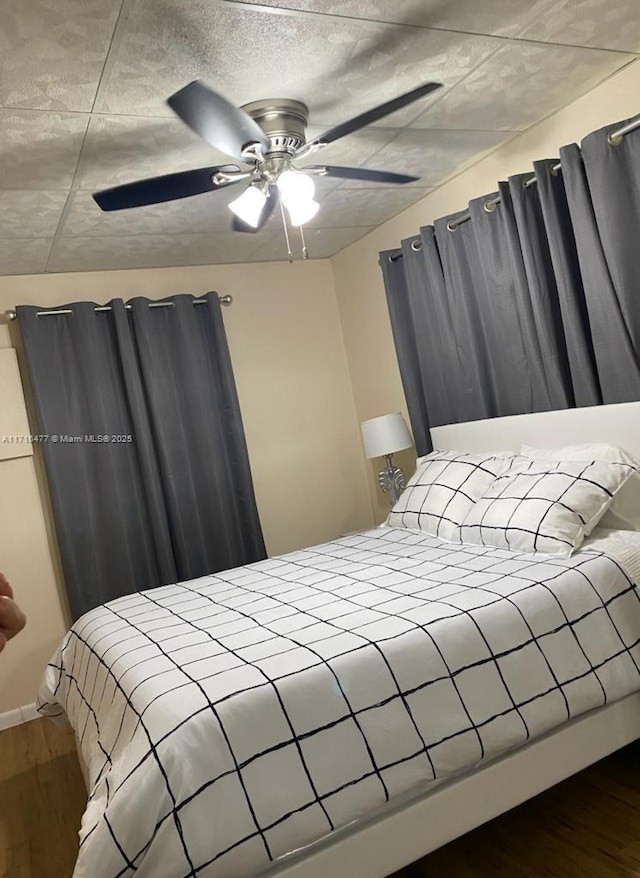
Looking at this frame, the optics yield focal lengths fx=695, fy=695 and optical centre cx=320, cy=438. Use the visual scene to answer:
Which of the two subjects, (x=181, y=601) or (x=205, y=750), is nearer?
(x=205, y=750)

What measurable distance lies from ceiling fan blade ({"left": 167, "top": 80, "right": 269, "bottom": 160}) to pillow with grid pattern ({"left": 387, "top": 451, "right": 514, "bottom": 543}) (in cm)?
163

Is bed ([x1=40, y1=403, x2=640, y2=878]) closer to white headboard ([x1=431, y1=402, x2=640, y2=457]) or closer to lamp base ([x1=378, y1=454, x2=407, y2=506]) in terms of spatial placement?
white headboard ([x1=431, y1=402, x2=640, y2=457])

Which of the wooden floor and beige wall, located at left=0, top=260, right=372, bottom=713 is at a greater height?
beige wall, located at left=0, top=260, right=372, bottom=713

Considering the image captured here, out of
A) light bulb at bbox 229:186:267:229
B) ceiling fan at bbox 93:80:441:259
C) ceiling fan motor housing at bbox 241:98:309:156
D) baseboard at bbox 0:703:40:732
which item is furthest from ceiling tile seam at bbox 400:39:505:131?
baseboard at bbox 0:703:40:732

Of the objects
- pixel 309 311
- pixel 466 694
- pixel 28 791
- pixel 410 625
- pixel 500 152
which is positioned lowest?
pixel 28 791

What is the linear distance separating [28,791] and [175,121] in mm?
2636

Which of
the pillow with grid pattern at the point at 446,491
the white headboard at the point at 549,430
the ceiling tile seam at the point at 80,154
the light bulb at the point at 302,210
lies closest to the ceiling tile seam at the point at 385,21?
the ceiling tile seam at the point at 80,154

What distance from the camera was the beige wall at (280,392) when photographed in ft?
12.5

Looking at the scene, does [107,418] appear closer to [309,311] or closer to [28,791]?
[309,311]

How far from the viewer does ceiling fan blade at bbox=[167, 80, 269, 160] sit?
1726 millimetres

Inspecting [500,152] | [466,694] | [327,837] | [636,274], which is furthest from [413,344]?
[327,837]

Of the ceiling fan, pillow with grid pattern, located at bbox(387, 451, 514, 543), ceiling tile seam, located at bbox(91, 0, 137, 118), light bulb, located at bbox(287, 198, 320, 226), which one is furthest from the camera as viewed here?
pillow with grid pattern, located at bbox(387, 451, 514, 543)

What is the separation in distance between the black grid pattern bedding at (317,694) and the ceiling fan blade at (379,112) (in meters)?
1.46

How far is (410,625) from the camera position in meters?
1.97
